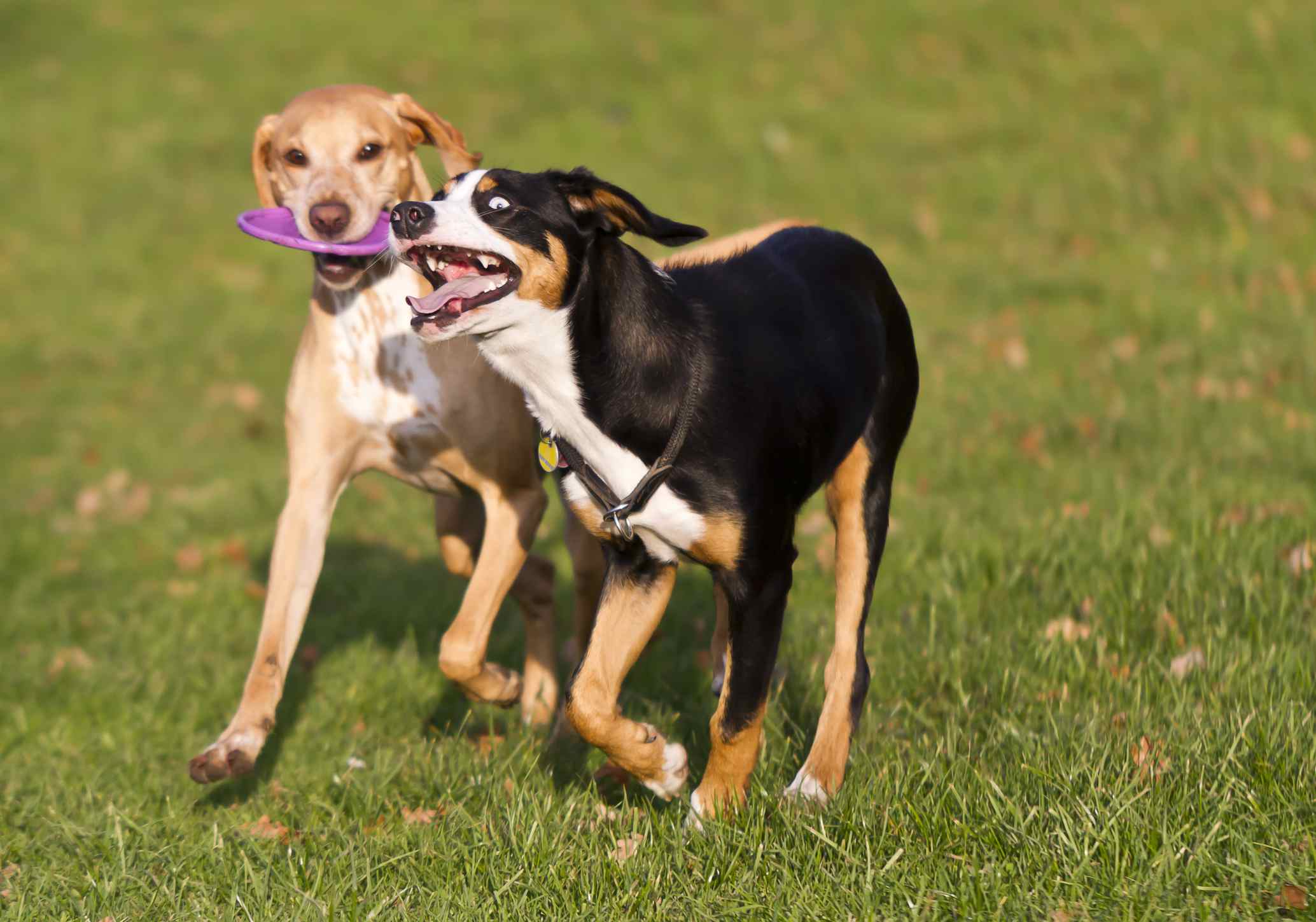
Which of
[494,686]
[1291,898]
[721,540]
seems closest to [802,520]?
[494,686]

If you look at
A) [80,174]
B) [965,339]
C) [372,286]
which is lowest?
[80,174]

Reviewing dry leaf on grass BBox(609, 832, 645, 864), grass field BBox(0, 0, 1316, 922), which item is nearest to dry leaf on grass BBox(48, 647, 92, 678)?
grass field BBox(0, 0, 1316, 922)

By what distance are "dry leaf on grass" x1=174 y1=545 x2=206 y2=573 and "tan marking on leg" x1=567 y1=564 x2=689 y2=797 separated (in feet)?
16.5

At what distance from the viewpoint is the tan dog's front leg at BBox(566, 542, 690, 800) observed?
4188mm

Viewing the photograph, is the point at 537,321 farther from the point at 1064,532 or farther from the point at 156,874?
the point at 1064,532

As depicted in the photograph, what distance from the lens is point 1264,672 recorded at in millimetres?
4625

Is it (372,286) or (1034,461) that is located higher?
(372,286)

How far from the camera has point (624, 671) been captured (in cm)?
435

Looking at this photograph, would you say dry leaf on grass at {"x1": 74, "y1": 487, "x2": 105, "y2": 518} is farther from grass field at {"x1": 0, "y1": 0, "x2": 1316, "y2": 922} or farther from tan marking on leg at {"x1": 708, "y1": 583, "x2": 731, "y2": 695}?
tan marking on leg at {"x1": 708, "y1": 583, "x2": 731, "y2": 695}

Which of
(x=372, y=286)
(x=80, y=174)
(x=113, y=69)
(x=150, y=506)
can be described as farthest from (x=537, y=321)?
(x=113, y=69)

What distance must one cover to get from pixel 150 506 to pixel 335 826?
6367 millimetres

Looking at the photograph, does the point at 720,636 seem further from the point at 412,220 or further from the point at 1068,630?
the point at 412,220

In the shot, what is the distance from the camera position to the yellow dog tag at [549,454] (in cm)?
422

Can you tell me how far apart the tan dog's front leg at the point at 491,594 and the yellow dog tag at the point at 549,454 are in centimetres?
98
